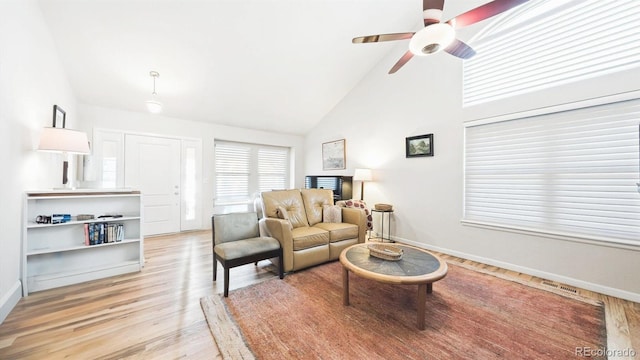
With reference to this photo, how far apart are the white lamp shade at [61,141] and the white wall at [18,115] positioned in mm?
133

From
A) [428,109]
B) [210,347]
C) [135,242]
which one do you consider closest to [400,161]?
[428,109]

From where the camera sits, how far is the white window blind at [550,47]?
2.24 meters

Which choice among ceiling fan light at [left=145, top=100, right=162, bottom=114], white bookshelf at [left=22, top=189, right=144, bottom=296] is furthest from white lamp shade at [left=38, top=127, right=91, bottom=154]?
ceiling fan light at [left=145, top=100, right=162, bottom=114]

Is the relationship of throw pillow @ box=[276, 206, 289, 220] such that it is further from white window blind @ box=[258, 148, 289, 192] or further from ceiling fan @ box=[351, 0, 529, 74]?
white window blind @ box=[258, 148, 289, 192]

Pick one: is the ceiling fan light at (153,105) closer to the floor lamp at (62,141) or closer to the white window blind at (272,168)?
the floor lamp at (62,141)

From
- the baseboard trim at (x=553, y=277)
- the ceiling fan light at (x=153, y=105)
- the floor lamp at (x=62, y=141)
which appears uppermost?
the ceiling fan light at (x=153, y=105)

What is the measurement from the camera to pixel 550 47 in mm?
2617

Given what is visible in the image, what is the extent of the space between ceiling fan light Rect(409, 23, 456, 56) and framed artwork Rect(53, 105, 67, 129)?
4192mm

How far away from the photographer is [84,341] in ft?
5.18

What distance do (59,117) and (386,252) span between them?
4375 mm

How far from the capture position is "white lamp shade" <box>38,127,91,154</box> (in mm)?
2229

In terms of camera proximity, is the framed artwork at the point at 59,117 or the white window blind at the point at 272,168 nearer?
the framed artwork at the point at 59,117

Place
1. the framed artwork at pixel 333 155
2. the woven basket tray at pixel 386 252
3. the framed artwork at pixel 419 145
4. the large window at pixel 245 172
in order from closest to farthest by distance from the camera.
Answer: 1. the woven basket tray at pixel 386 252
2. the framed artwork at pixel 419 145
3. the framed artwork at pixel 333 155
4. the large window at pixel 245 172

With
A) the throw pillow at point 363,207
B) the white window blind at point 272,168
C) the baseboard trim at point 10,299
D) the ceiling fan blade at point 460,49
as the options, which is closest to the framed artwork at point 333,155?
the throw pillow at point 363,207
